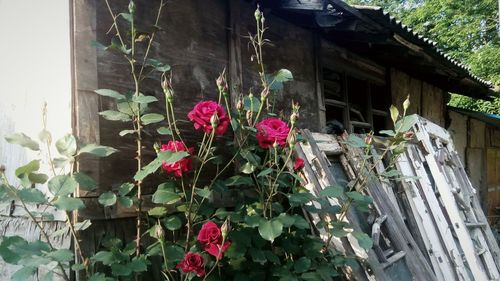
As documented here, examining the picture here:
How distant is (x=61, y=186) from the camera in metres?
1.68

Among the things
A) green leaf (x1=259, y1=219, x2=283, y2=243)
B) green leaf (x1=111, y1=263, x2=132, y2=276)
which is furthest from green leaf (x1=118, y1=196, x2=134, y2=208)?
green leaf (x1=259, y1=219, x2=283, y2=243)

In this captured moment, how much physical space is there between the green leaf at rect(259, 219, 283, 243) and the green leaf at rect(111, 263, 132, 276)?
62 cm

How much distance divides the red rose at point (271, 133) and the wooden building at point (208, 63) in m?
0.88

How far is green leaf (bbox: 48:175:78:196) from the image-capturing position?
1660 mm

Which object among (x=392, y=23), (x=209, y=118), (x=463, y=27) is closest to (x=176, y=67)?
(x=209, y=118)

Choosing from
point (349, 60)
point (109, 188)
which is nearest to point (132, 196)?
point (109, 188)

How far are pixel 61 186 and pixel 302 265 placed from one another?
3.89 feet

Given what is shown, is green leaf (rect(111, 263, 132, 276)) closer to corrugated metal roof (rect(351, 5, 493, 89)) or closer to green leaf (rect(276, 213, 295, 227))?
green leaf (rect(276, 213, 295, 227))

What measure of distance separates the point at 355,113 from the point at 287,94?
1.97 metres

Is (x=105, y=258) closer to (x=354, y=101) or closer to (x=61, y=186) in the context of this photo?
(x=61, y=186)

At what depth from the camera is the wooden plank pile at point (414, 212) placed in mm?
2654

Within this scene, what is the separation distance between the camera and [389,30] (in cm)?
389

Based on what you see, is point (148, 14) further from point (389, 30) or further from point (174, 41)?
point (389, 30)

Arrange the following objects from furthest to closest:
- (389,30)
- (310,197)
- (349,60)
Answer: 1. (349,60)
2. (389,30)
3. (310,197)
